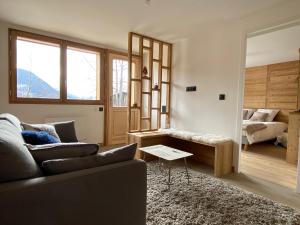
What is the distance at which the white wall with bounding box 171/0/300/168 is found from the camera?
286 centimetres

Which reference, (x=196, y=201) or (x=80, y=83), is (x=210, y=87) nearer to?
(x=196, y=201)

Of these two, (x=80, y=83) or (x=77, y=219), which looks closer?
(x=77, y=219)

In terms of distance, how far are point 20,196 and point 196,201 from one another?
5.61 ft

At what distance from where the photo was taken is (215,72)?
3.39 metres

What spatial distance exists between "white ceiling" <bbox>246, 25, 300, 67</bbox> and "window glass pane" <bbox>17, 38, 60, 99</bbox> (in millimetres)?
3918

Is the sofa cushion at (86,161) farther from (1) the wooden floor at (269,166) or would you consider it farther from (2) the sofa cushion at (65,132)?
(1) the wooden floor at (269,166)

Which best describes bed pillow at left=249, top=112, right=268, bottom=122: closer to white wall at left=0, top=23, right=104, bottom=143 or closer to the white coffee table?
the white coffee table

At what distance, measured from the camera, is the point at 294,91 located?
5.45 metres

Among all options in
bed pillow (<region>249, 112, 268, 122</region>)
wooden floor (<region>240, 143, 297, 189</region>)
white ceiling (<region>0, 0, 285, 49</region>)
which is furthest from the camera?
bed pillow (<region>249, 112, 268, 122</region>)

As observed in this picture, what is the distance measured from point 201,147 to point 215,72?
1.38 metres

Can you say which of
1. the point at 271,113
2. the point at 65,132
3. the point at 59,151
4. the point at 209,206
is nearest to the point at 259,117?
the point at 271,113

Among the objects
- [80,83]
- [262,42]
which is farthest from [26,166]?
[262,42]

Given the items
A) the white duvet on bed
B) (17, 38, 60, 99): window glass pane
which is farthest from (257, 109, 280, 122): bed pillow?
(17, 38, 60, 99): window glass pane

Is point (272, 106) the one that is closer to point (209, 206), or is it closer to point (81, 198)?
point (209, 206)
